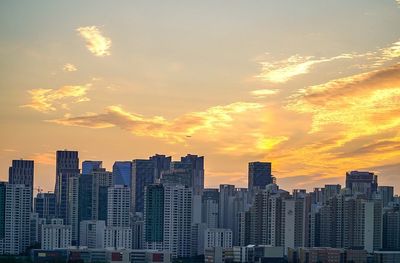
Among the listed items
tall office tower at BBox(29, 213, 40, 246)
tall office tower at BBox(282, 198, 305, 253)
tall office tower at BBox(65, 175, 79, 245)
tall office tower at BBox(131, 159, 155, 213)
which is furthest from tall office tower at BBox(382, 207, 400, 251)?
tall office tower at BBox(29, 213, 40, 246)

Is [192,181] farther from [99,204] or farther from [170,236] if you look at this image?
[170,236]

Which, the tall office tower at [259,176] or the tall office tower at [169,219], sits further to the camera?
the tall office tower at [259,176]

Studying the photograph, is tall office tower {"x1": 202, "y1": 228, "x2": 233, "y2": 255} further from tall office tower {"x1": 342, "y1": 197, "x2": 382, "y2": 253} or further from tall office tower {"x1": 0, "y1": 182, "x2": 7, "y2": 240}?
tall office tower {"x1": 0, "y1": 182, "x2": 7, "y2": 240}

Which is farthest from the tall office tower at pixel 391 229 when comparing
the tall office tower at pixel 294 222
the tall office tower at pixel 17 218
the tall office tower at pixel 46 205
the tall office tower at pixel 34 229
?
the tall office tower at pixel 46 205

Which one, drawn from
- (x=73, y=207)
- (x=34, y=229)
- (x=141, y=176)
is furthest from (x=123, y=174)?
(x=34, y=229)

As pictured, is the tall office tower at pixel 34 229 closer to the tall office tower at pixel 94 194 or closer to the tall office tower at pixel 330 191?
the tall office tower at pixel 94 194
